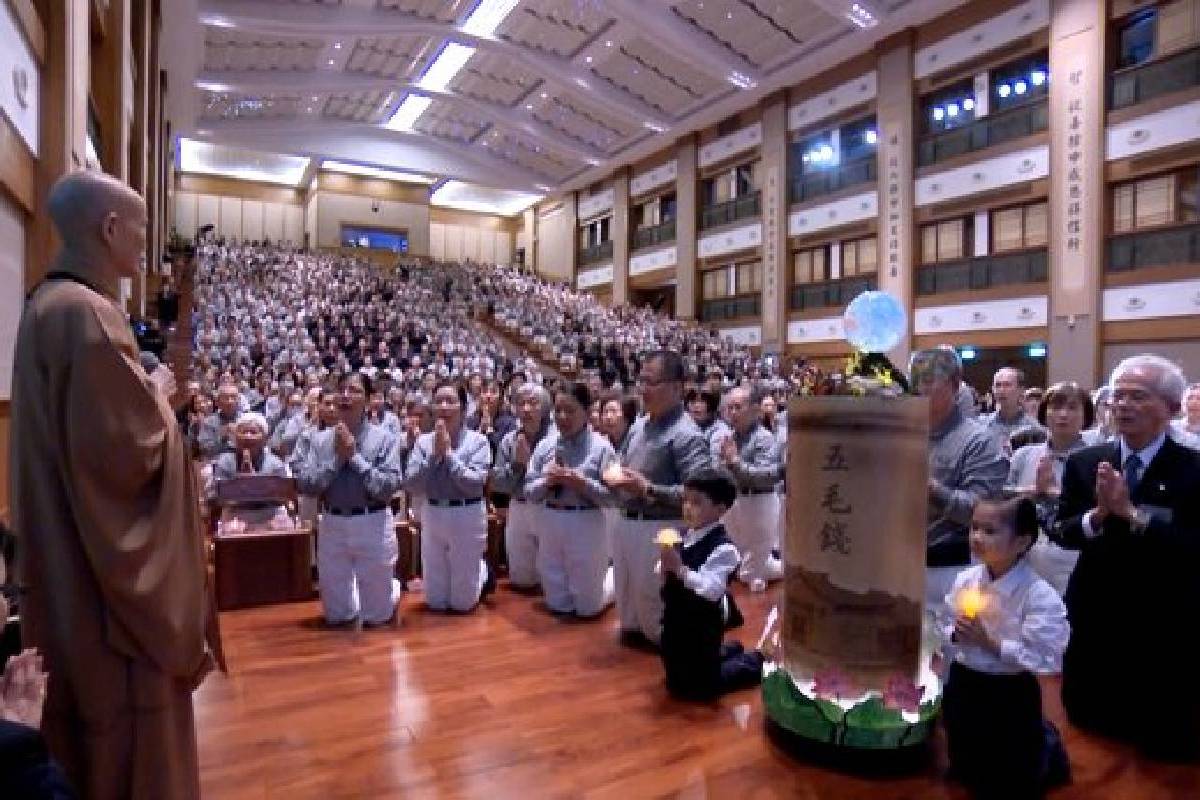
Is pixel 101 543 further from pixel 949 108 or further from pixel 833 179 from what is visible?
pixel 833 179

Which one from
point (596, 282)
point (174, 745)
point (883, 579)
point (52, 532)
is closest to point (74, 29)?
point (52, 532)

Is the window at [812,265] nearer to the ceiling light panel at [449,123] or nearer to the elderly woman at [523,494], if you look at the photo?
the ceiling light panel at [449,123]

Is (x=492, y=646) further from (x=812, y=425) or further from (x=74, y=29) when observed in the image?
(x=74, y=29)

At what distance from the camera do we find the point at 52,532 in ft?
5.71

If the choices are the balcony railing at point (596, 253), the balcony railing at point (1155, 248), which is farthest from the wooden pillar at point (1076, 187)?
the balcony railing at point (596, 253)

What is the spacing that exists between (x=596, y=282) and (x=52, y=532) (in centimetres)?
2661

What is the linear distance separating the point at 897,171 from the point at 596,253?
1335 cm

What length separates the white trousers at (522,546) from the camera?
5.62 meters

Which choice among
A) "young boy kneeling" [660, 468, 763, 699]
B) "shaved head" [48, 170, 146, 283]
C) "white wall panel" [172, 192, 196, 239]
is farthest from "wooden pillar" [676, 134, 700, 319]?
"shaved head" [48, 170, 146, 283]

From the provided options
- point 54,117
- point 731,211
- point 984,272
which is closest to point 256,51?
point 731,211

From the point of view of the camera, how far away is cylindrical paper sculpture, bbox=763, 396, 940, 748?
290 centimetres

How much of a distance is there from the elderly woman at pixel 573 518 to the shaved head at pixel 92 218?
3.20m

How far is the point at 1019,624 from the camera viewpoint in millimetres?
2715

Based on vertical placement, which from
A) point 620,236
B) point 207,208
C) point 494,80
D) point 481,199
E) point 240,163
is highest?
point 494,80
